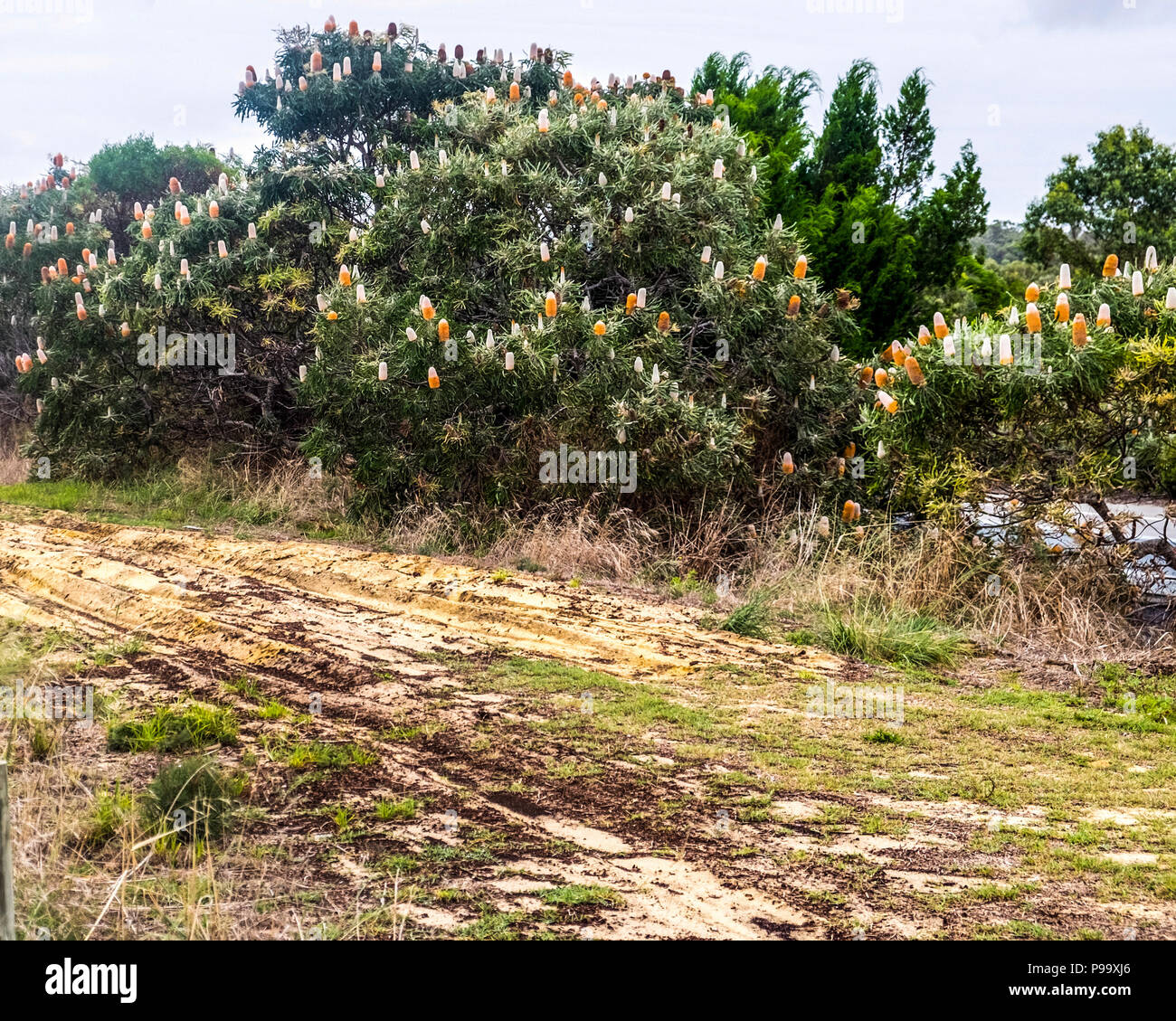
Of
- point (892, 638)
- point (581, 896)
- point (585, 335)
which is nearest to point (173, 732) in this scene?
point (581, 896)

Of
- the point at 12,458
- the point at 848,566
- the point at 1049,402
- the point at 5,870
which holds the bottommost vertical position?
the point at 5,870

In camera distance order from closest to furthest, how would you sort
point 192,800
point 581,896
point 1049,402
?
point 581,896 → point 192,800 → point 1049,402

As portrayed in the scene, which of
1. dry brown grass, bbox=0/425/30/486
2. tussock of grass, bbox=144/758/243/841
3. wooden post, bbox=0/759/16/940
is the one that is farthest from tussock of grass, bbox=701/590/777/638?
dry brown grass, bbox=0/425/30/486

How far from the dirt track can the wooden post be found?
3.78ft

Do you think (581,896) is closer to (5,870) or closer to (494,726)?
(5,870)

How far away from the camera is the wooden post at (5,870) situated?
267 cm

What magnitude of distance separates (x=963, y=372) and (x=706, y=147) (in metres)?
4.18

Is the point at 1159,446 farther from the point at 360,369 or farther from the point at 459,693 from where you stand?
the point at 360,369

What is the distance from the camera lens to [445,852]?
158 inches

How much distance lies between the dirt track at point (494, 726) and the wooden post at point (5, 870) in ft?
3.78

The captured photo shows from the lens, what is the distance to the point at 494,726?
5594 millimetres

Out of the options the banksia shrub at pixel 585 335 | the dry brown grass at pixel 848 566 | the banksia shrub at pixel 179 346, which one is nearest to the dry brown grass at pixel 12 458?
the banksia shrub at pixel 179 346

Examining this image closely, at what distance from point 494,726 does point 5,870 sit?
10.00 ft

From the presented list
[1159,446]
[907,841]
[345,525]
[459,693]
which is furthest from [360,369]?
[907,841]
